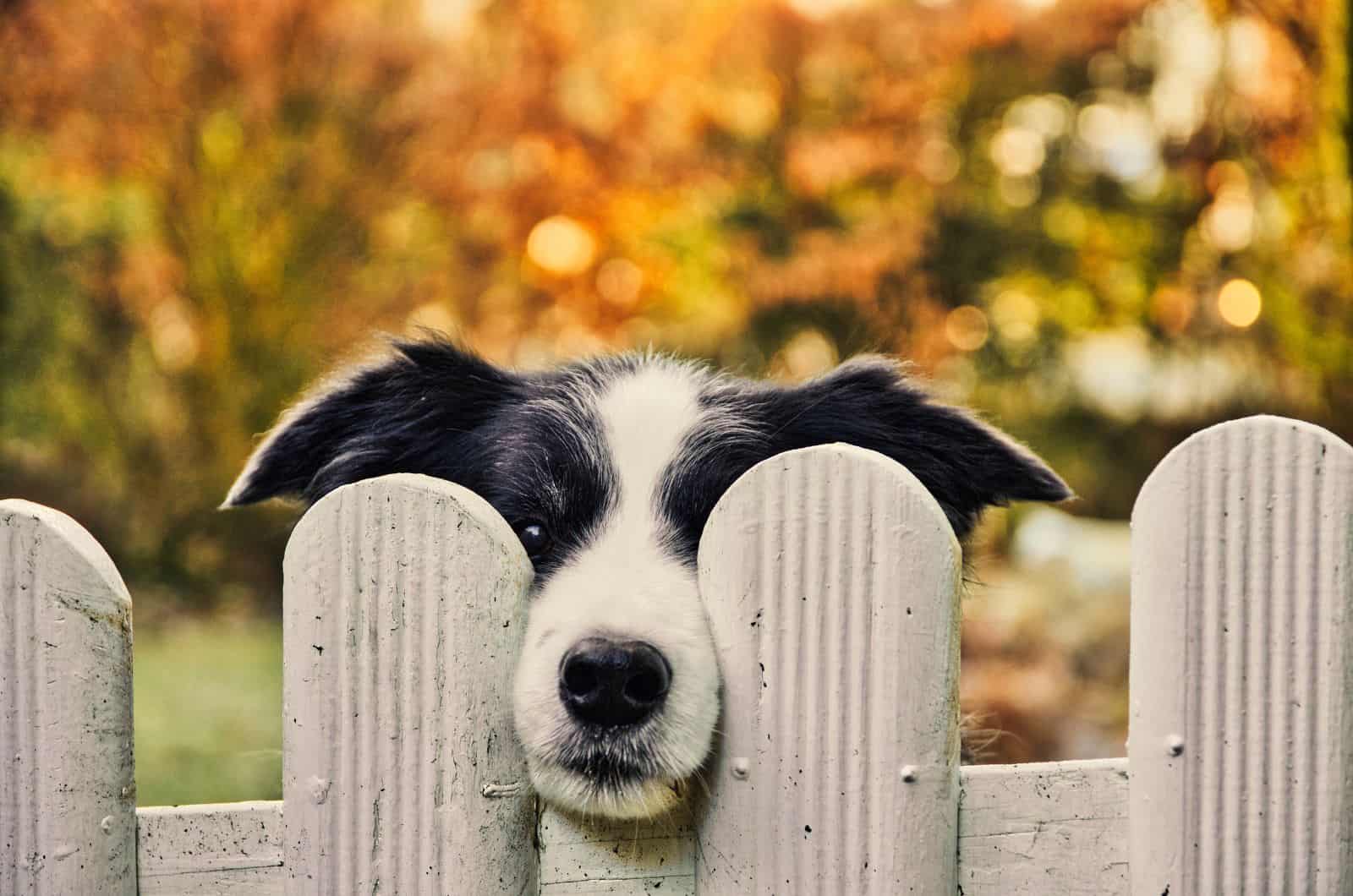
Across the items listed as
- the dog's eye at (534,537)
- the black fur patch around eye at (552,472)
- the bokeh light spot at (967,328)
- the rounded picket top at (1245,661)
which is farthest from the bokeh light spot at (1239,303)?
the rounded picket top at (1245,661)

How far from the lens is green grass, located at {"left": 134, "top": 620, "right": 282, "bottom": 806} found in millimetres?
6027

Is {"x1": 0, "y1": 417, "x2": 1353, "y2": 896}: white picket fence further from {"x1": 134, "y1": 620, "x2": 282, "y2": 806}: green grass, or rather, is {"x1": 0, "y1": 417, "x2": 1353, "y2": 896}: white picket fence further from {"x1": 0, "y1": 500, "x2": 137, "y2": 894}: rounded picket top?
{"x1": 134, "y1": 620, "x2": 282, "y2": 806}: green grass

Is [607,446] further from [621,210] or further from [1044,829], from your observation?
[621,210]

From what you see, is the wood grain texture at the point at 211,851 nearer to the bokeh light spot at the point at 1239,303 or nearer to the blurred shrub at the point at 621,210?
the blurred shrub at the point at 621,210

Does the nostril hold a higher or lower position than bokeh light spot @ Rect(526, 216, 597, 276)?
lower

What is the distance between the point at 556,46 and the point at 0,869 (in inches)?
304

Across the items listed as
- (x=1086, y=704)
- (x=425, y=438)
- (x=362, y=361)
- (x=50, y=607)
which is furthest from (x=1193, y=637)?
(x=1086, y=704)

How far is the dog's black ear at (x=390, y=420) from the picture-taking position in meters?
2.34

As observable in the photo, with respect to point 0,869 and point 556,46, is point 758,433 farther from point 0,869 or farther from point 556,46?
point 556,46

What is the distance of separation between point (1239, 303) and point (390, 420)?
7526 millimetres

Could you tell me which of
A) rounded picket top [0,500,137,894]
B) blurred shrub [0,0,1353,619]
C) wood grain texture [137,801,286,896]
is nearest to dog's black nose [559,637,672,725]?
wood grain texture [137,801,286,896]

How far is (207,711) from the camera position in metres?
7.04

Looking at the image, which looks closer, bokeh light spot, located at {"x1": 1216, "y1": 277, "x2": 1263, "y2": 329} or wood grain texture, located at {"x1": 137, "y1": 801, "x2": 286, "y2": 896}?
wood grain texture, located at {"x1": 137, "y1": 801, "x2": 286, "y2": 896}

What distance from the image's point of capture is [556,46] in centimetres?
837
